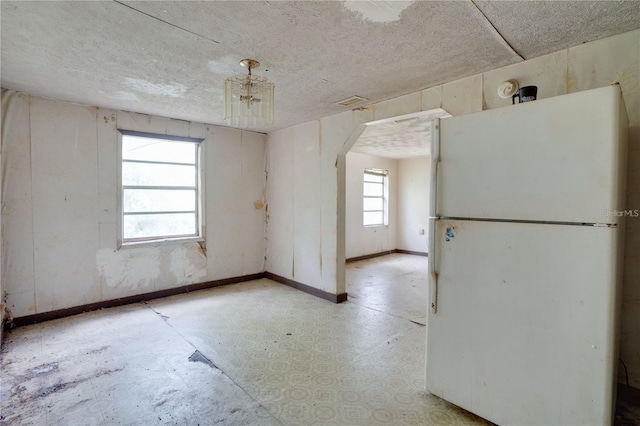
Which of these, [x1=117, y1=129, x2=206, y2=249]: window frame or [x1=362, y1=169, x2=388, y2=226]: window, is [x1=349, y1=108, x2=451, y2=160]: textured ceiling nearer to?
[x1=362, y1=169, x2=388, y2=226]: window

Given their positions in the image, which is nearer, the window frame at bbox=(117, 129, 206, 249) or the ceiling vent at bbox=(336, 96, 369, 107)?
the ceiling vent at bbox=(336, 96, 369, 107)

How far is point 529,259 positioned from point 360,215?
210 inches

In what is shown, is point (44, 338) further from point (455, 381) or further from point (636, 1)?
point (636, 1)

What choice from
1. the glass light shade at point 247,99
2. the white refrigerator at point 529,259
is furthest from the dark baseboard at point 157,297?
the glass light shade at point 247,99

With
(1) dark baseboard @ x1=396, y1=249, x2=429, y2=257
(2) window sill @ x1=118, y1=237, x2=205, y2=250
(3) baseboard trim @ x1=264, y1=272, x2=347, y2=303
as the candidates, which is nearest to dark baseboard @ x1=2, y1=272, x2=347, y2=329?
(3) baseboard trim @ x1=264, y1=272, x2=347, y2=303

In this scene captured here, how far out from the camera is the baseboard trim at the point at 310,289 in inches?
157

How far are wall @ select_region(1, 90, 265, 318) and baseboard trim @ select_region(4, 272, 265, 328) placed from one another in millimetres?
51

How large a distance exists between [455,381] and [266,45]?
96.7 inches

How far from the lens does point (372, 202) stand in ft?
24.5

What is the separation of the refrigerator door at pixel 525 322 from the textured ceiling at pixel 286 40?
3.99 ft

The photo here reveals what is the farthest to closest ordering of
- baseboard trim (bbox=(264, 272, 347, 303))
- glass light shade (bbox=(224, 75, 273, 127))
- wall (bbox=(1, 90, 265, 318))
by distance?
baseboard trim (bbox=(264, 272, 347, 303)), wall (bbox=(1, 90, 265, 318)), glass light shade (bbox=(224, 75, 273, 127))

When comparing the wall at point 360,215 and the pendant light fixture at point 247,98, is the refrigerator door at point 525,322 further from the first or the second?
the wall at point 360,215

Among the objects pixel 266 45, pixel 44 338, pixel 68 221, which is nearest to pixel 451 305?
pixel 266 45

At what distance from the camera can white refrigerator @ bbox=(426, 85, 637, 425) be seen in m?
1.43
